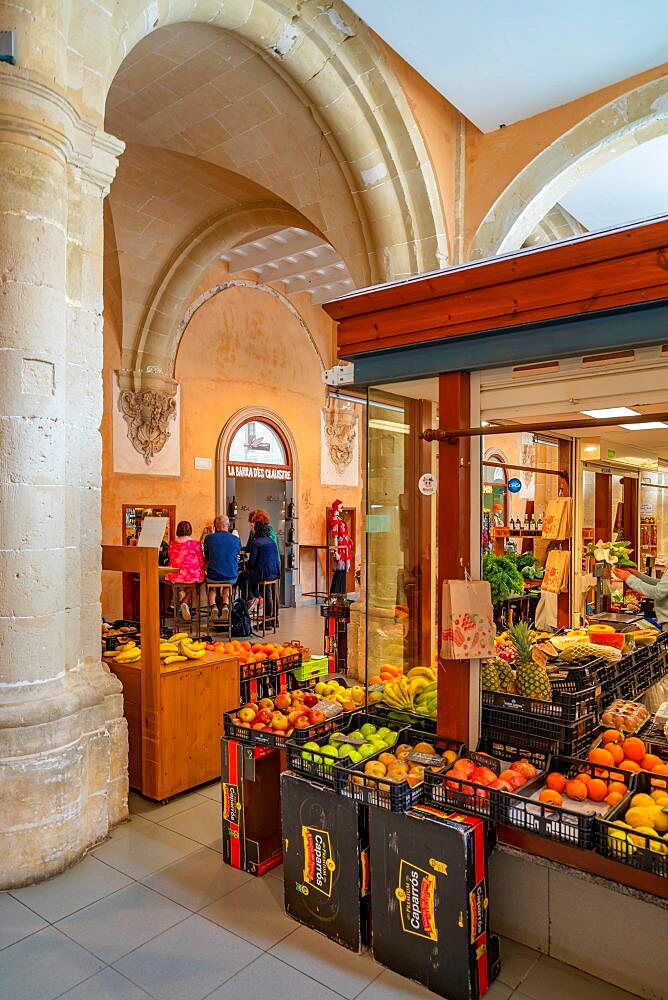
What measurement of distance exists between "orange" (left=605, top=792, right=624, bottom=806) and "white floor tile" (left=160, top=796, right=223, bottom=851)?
195 cm

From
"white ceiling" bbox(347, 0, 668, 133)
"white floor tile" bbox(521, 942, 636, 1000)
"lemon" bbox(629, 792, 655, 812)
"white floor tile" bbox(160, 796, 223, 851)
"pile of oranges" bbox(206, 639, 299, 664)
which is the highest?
"white ceiling" bbox(347, 0, 668, 133)

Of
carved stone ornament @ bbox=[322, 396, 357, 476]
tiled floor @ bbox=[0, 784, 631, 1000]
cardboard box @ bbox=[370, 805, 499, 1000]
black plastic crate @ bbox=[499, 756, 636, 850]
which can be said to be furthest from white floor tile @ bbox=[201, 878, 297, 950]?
carved stone ornament @ bbox=[322, 396, 357, 476]

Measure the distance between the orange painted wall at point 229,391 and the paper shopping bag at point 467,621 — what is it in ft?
26.4

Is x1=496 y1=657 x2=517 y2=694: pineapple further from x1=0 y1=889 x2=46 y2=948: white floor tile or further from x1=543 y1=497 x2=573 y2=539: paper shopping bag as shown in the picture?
x1=0 y1=889 x2=46 y2=948: white floor tile

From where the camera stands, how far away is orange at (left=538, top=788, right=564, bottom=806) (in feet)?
7.74

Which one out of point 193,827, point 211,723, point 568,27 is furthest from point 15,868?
point 568,27

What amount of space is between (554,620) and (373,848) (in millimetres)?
2352

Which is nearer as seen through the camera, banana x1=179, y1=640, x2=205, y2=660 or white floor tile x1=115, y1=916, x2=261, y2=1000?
white floor tile x1=115, y1=916, x2=261, y2=1000

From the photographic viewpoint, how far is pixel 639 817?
2.20 metres

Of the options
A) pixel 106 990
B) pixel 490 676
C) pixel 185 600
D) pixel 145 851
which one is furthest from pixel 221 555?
pixel 106 990

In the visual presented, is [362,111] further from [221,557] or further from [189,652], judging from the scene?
[221,557]

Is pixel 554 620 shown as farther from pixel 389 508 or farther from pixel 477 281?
pixel 477 281

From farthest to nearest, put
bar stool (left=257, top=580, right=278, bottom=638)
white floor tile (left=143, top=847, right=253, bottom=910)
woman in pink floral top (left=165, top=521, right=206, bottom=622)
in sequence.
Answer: bar stool (left=257, top=580, right=278, bottom=638)
woman in pink floral top (left=165, top=521, right=206, bottom=622)
white floor tile (left=143, top=847, right=253, bottom=910)

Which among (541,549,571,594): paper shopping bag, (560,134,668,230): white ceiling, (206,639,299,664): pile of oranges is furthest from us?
(560,134,668,230): white ceiling
